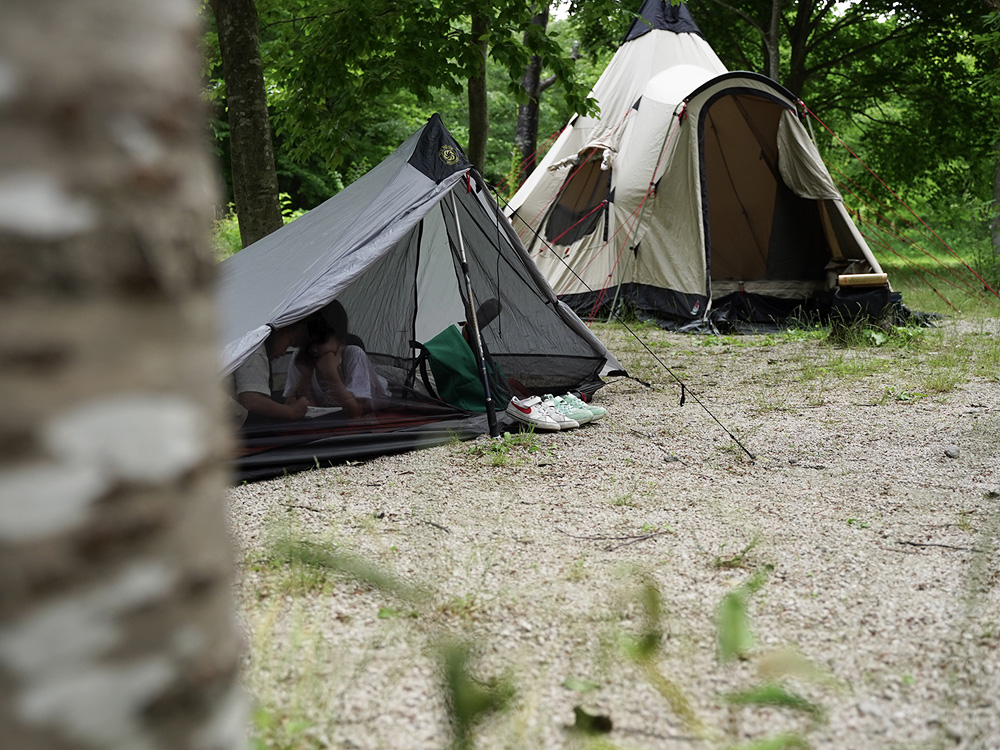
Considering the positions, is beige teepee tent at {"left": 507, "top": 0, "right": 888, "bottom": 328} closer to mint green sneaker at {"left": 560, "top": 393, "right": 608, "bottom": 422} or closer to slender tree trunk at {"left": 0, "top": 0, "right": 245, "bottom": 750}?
mint green sneaker at {"left": 560, "top": 393, "right": 608, "bottom": 422}

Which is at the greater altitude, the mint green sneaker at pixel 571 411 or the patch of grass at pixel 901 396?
the mint green sneaker at pixel 571 411

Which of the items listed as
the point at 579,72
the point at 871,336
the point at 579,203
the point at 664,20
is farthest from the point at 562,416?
the point at 579,72

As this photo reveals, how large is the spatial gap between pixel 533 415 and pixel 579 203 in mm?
4994

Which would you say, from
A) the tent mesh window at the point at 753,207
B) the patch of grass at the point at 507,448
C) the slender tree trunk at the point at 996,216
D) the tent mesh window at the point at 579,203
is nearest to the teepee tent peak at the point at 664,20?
the tent mesh window at the point at 753,207

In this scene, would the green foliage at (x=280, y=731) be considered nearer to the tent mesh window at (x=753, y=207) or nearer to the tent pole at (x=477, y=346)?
the tent pole at (x=477, y=346)

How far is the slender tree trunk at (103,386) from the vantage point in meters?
0.54

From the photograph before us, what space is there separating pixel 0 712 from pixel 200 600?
0.14 meters

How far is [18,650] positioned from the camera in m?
0.55

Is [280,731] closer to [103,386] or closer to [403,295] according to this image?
[103,386]

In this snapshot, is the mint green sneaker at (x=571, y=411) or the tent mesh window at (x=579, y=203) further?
the tent mesh window at (x=579, y=203)

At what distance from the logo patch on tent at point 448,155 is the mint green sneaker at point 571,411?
53.5 inches

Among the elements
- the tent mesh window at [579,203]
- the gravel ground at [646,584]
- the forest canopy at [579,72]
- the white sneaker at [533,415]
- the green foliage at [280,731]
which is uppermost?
the forest canopy at [579,72]

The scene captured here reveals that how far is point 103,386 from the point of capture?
Answer: 0.56 metres

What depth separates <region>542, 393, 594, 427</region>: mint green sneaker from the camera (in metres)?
4.33
